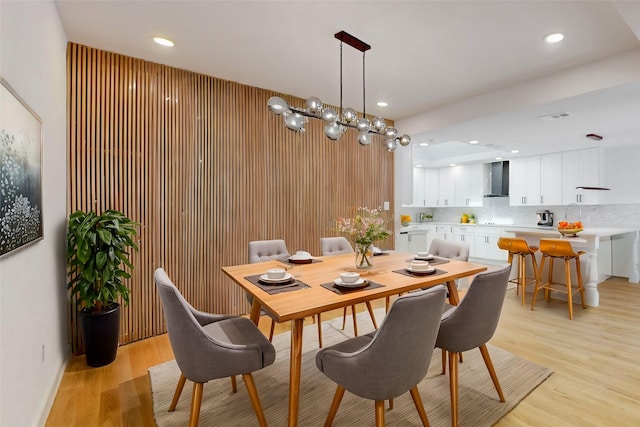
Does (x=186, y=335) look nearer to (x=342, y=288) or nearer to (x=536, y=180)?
(x=342, y=288)

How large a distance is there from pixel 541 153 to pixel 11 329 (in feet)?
27.0

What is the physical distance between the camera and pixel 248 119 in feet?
12.3

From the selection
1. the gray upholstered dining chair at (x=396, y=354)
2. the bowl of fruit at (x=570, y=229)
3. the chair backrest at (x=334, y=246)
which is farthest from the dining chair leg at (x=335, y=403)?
the bowl of fruit at (x=570, y=229)

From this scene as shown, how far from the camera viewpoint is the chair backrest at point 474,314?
6.00ft

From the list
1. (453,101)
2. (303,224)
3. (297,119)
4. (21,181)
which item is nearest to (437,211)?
(453,101)

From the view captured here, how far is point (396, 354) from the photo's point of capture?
1432mm

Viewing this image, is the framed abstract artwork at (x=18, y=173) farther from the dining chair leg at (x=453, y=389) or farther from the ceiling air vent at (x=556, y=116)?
the ceiling air vent at (x=556, y=116)

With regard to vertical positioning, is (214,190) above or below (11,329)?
above

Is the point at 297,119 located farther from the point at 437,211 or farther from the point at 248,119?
the point at 437,211

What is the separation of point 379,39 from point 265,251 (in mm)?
2165

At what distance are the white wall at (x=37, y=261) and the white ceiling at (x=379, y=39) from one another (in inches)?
22.3

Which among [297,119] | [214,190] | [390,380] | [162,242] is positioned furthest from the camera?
[214,190]

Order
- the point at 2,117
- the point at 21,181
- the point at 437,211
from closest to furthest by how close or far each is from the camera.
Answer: the point at 2,117 → the point at 21,181 → the point at 437,211

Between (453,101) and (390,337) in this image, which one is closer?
(390,337)
